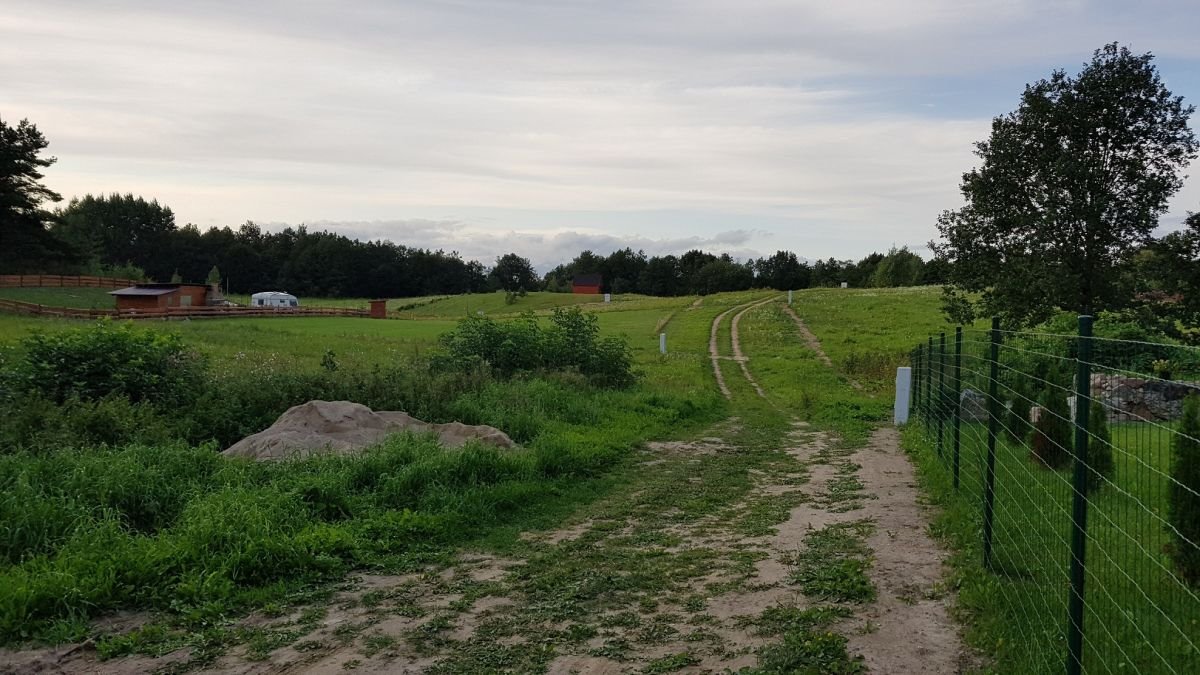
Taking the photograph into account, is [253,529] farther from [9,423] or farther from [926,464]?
[926,464]

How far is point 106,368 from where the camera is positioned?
11969 mm

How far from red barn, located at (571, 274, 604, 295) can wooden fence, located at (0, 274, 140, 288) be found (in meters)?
58.6

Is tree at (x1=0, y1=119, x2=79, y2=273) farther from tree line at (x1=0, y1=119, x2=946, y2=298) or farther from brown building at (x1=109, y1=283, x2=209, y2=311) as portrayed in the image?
tree line at (x1=0, y1=119, x2=946, y2=298)

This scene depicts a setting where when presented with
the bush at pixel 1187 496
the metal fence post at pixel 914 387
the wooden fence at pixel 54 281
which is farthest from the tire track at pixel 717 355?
the wooden fence at pixel 54 281

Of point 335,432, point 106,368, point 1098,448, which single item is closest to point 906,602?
point 1098,448

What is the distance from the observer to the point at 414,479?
867 centimetres

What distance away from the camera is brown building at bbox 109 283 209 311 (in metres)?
57.6

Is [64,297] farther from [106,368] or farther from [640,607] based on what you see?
[640,607]

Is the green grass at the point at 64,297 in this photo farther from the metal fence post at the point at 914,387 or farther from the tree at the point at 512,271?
the tree at the point at 512,271

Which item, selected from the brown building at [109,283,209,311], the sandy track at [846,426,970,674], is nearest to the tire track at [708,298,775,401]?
the sandy track at [846,426,970,674]

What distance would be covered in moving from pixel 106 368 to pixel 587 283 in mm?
108281

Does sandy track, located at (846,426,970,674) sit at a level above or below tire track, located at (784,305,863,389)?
below

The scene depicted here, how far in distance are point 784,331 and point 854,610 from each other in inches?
1249

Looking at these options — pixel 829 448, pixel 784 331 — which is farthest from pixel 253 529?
pixel 784 331
